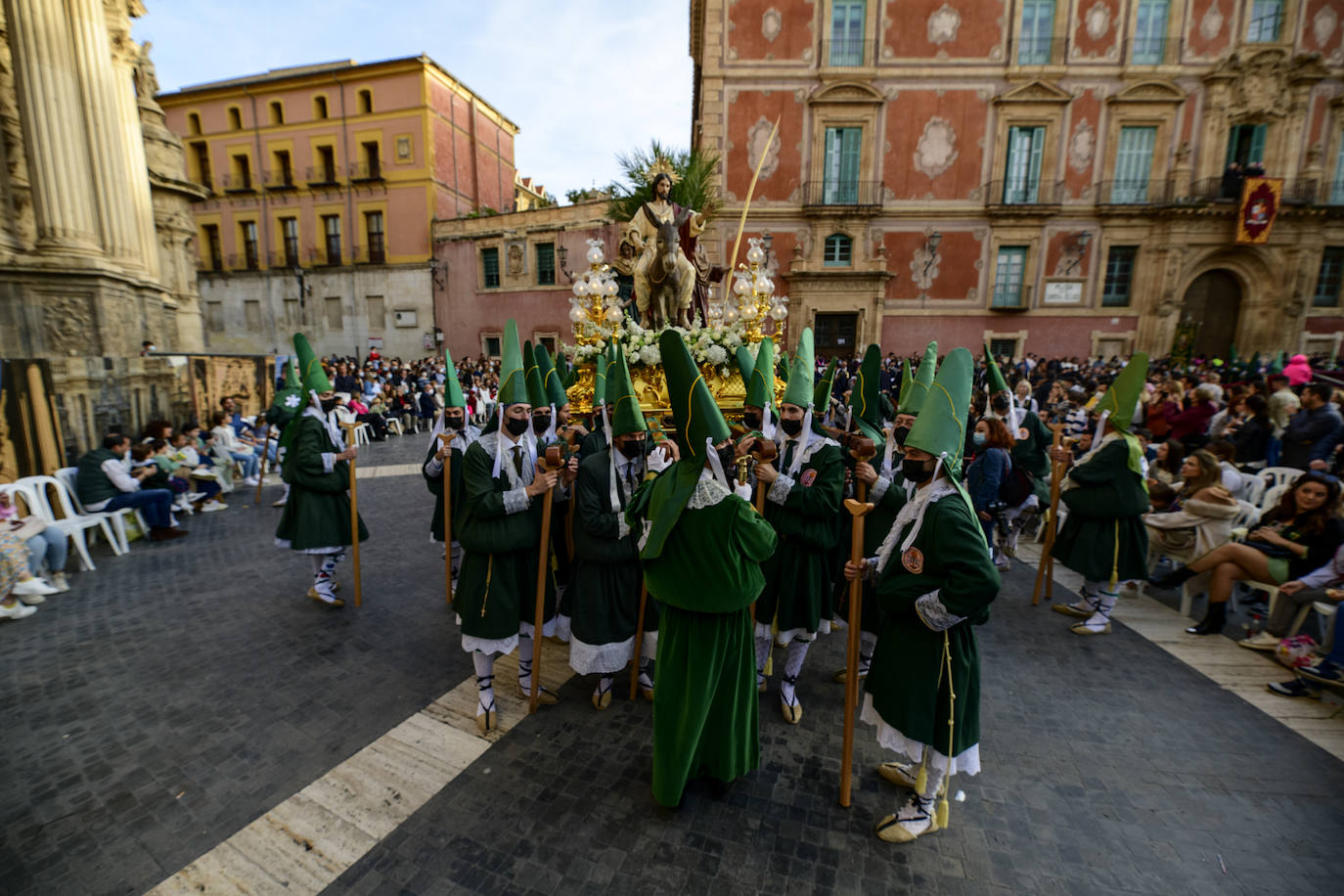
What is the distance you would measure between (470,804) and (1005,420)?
6468mm

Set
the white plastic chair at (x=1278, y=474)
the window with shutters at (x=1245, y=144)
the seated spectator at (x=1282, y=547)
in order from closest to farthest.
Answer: the seated spectator at (x=1282, y=547) → the white plastic chair at (x=1278, y=474) → the window with shutters at (x=1245, y=144)

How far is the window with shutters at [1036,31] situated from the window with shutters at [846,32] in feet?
18.6

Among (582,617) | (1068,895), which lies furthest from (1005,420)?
(582,617)

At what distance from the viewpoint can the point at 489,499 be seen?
12.1ft

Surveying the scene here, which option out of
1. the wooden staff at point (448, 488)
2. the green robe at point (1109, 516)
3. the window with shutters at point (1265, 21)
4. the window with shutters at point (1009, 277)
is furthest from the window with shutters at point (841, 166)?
the wooden staff at point (448, 488)

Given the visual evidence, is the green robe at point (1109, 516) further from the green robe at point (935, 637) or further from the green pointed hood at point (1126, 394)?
the green robe at point (935, 637)

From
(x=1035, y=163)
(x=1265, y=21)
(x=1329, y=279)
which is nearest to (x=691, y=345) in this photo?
(x=1035, y=163)

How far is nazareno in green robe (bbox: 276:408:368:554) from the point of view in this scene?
18.0 feet

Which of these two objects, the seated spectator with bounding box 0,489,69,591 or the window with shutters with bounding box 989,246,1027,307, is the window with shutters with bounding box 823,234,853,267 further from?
the seated spectator with bounding box 0,489,69,591

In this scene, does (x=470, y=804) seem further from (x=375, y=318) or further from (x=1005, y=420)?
(x=375, y=318)

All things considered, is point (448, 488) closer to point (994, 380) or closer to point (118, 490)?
point (118, 490)

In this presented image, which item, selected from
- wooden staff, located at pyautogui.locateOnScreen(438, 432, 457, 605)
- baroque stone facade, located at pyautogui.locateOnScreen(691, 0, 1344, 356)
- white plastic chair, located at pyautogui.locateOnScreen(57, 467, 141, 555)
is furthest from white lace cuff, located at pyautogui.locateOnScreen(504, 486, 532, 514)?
baroque stone facade, located at pyautogui.locateOnScreen(691, 0, 1344, 356)

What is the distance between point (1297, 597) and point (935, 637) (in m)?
4.12

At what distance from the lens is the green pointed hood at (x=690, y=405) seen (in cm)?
288
